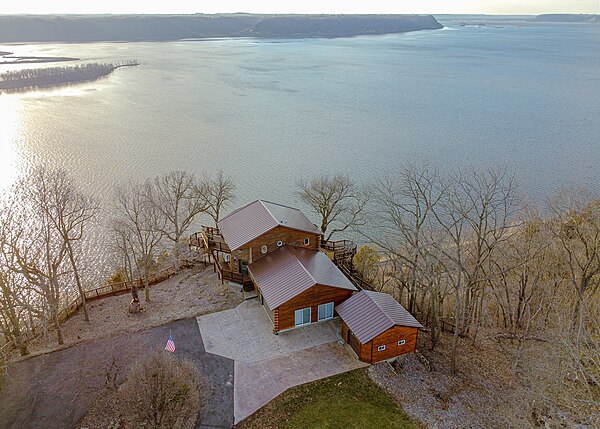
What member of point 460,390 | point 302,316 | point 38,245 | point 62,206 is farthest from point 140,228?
point 460,390

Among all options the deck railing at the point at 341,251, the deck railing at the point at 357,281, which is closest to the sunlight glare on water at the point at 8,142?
the deck railing at the point at 341,251

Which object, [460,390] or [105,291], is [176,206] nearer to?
[105,291]

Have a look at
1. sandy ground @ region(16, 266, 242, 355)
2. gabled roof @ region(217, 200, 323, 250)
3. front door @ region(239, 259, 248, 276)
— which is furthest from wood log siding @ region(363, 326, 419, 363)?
front door @ region(239, 259, 248, 276)

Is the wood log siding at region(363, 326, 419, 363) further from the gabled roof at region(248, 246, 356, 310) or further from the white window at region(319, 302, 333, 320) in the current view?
the gabled roof at region(248, 246, 356, 310)

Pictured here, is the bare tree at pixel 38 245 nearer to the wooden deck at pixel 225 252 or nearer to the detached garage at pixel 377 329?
the wooden deck at pixel 225 252

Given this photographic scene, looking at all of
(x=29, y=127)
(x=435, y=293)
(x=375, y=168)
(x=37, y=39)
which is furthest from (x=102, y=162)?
(x=37, y=39)

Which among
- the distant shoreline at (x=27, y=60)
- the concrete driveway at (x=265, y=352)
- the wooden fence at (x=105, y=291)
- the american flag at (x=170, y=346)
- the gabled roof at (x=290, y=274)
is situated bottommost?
the wooden fence at (x=105, y=291)
